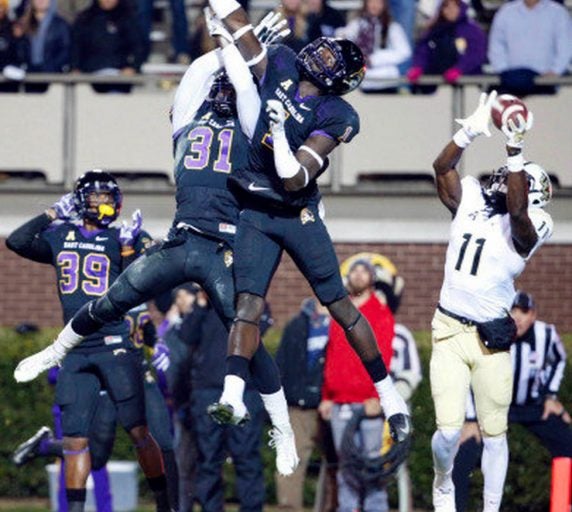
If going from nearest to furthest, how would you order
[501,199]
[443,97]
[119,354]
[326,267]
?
[326,267]
[501,199]
[119,354]
[443,97]

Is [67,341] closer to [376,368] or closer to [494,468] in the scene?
[376,368]

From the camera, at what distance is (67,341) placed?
1295 centimetres

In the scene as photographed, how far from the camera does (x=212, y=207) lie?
40.9 feet

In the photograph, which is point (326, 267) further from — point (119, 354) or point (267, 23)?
point (119, 354)

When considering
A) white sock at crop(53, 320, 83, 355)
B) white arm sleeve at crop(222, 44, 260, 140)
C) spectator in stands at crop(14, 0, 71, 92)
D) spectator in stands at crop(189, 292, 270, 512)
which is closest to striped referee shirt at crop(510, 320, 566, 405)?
spectator in stands at crop(189, 292, 270, 512)

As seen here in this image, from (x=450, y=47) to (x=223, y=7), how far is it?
7154mm

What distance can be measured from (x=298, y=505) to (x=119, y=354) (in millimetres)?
3122

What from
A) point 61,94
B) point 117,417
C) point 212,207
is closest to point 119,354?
point 117,417

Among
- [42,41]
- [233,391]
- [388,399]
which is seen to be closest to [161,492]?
[388,399]

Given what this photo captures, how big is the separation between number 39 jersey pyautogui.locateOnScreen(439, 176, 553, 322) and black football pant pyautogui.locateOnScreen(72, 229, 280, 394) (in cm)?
144

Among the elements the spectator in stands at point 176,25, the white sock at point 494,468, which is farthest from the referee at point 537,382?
the spectator in stands at point 176,25

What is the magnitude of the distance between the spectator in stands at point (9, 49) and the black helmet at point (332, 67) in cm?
773

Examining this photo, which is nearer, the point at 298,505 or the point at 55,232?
the point at 55,232

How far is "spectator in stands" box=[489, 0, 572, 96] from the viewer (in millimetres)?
18516
